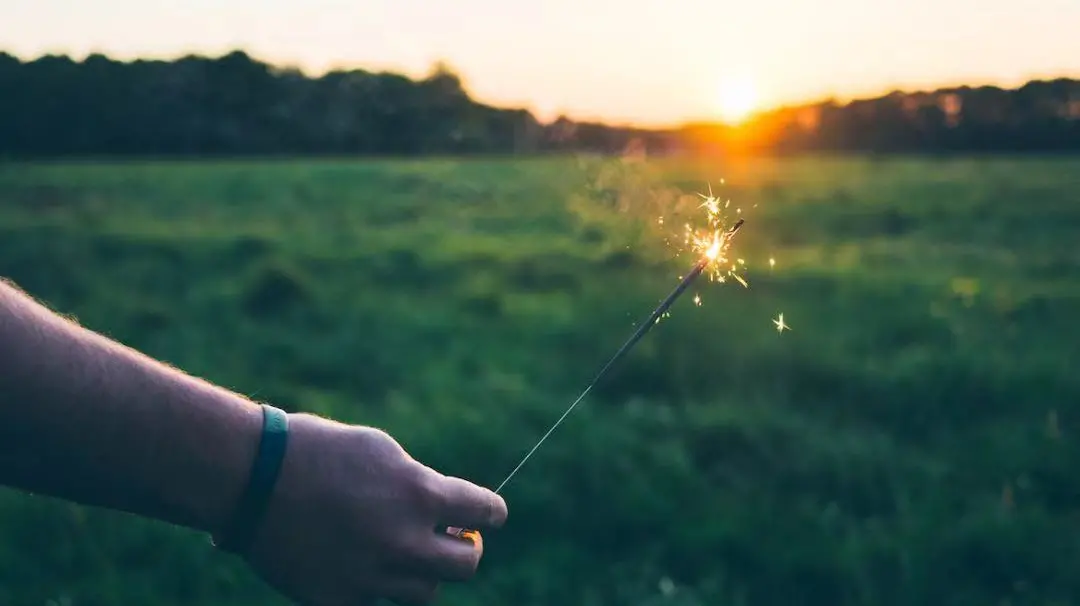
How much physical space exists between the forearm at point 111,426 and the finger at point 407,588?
10.2 inches

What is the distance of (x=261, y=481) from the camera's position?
57.7 inches

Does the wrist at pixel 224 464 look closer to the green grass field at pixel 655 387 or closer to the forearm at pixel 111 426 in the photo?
the forearm at pixel 111 426

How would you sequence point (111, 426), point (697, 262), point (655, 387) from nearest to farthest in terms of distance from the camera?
point (111, 426), point (697, 262), point (655, 387)

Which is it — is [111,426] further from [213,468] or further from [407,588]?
[407,588]

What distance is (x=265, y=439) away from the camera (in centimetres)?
148

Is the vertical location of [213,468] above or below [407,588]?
above

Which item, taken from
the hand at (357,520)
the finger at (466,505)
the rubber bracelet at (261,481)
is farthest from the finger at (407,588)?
the rubber bracelet at (261,481)

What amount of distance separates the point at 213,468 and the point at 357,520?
22 centimetres

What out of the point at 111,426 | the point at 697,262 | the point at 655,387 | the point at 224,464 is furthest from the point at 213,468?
the point at 655,387

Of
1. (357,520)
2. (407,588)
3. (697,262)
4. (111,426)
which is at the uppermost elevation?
(697,262)

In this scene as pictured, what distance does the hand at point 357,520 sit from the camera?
1.48m

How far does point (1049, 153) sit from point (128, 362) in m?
23.9

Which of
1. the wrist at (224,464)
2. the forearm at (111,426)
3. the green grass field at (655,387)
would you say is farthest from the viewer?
the green grass field at (655,387)

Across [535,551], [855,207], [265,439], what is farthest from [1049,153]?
[265,439]
